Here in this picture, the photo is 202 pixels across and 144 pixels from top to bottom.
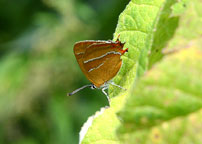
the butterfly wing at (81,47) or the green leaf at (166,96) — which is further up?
the green leaf at (166,96)

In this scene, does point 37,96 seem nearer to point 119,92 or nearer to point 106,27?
point 106,27

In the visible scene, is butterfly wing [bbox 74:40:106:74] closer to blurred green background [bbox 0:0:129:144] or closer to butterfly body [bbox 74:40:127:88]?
Result: butterfly body [bbox 74:40:127:88]

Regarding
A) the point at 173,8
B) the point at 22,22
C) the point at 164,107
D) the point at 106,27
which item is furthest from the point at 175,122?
the point at 22,22

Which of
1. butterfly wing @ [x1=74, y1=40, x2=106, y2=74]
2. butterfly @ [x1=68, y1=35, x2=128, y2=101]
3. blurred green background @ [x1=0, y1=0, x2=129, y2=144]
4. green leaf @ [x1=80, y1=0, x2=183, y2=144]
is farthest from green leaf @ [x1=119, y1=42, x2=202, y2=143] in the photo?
blurred green background @ [x1=0, y1=0, x2=129, y2=144]

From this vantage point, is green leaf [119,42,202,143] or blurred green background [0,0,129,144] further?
blurred green background [0,0,129,144]

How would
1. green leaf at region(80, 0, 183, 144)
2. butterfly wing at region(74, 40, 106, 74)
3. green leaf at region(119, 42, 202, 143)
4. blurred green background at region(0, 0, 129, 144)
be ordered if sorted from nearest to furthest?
1. green leaf at region(119, 42, 202, 143)
2. green leaf at region(80, 0, 183, 144)
3. butterfly wing at region(74, 40, 106, 74)
4. blurred green background at region(0, 0, 129, 144)

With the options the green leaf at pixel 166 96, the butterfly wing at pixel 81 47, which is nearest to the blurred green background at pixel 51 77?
the butterfly wing at pixel 81 47

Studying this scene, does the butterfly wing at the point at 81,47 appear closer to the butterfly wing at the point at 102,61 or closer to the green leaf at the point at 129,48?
the butterfly wing at the point at 102,61

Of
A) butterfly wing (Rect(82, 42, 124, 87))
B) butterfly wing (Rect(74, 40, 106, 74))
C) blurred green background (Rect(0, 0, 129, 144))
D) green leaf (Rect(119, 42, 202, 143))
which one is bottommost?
blurred green background (Rect(0, 0, 129, 144))

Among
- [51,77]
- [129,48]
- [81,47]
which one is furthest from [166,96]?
[51,77]
